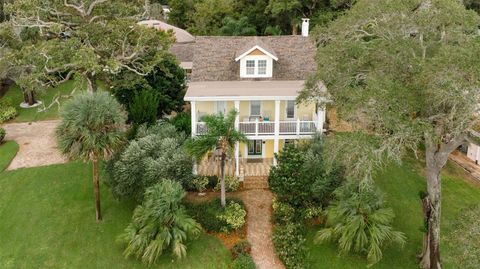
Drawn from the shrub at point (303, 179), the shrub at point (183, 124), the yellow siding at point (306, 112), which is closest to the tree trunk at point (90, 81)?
the shrub at point (183, 124)

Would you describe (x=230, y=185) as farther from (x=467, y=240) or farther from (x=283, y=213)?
(x=467, y=240)

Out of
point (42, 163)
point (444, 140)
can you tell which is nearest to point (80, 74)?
point (42, 163)

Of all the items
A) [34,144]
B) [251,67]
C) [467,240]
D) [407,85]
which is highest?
[251,67]

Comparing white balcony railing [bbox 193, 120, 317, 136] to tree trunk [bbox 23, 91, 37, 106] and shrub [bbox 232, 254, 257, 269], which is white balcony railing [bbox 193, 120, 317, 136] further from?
tree trunk [bbox 23, 91, 37, 106]

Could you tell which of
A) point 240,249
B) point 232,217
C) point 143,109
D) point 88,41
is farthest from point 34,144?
point 240,249

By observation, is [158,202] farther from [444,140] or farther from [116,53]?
[116,53]

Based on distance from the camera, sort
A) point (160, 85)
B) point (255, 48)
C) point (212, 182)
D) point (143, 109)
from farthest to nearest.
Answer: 1. point (160, 85)
2. point (143, 109)
3. point (255, 48)
4. point (212, 182)
